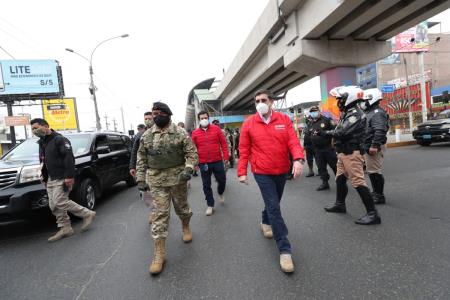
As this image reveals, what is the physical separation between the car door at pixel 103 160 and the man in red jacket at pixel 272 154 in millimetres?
4201

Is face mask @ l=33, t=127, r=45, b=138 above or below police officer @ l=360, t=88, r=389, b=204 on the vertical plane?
above

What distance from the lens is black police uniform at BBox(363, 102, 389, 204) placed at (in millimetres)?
4477

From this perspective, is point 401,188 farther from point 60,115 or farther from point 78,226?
point 60,115

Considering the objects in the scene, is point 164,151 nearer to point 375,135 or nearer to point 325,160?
point 375,135

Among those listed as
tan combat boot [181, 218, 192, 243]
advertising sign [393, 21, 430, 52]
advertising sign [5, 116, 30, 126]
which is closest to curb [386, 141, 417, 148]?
advertising sign [393, 21, 430, 52]

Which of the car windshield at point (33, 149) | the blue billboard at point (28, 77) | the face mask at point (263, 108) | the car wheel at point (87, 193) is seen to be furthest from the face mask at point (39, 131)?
the blue billboard at point (28, 77)

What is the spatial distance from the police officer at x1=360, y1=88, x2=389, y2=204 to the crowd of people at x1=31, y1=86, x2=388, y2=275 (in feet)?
0.05

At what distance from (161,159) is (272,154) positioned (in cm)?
127

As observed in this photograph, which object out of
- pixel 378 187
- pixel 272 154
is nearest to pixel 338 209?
pixel 378 187

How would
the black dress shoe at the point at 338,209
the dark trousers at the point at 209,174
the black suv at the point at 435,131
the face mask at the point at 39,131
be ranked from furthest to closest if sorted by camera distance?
1. the black suv at the point at 435,131
2. the dark trousers at the point at 209,174
3. the black dress shoe at the point at 338,209
4. the face mask at the point at 39,131

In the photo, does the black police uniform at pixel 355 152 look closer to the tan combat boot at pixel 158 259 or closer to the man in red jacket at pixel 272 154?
the man in red jacket at pixel 272 154

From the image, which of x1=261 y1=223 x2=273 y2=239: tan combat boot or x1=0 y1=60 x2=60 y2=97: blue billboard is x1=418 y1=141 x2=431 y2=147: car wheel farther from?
x1=0 y1=60 x2=60 y2=97: blue billboard

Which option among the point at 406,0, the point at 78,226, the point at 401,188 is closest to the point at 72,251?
the point at 78,226

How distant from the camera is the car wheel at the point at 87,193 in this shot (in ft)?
17.6
